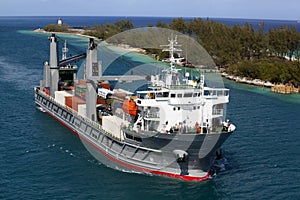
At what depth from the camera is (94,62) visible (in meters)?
49.1

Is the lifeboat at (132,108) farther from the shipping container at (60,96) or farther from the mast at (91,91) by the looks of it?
the shipping container at (60,96)

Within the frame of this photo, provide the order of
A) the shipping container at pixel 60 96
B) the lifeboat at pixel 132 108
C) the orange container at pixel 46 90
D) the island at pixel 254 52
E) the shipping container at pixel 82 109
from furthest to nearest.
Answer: the island at pixel 254 52
the orange container at pixel 46 90
the shipping container at pixel 60 96
the shipping container at pixel 82 109
the lifeboat at pixel 132 108

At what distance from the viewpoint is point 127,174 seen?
119ft

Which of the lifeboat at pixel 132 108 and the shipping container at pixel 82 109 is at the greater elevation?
the lifeboat at pixel 132 108

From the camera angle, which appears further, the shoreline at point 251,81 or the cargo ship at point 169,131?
the shoreline at point 251,81

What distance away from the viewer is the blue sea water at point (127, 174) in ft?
106

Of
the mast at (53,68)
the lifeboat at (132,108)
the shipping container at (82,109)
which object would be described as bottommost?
the shipping container at (82,109)

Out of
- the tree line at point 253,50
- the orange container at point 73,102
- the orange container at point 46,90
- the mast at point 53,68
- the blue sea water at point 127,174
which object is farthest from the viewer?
the tree line at point 253,50

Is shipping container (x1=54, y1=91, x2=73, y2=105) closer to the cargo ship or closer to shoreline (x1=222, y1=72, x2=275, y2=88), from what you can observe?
the cargo ship

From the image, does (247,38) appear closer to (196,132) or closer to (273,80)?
(273,80)

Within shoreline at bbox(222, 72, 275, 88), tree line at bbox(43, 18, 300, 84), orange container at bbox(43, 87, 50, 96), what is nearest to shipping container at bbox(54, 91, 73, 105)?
orange container at bbox(43, 87, 50, 96)

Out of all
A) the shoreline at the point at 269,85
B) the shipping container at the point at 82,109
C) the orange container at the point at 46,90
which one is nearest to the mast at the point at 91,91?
the shipping container at the point at 82,109

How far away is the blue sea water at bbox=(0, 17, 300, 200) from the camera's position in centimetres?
3234

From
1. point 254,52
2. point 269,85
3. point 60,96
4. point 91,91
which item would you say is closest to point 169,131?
point 91,91
